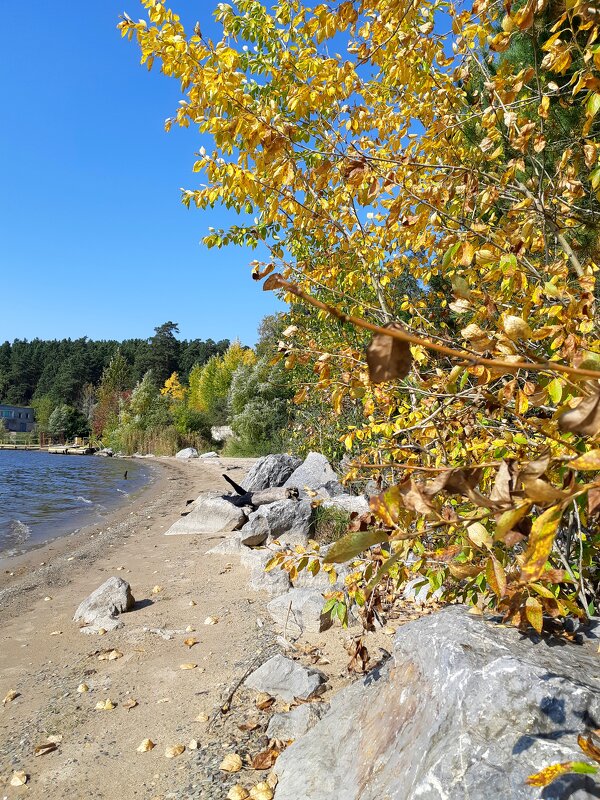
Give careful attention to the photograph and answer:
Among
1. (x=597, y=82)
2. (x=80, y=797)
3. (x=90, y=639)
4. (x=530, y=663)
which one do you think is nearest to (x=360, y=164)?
(x=597, y=82)

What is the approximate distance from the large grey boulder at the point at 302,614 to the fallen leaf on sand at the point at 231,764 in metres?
1.33

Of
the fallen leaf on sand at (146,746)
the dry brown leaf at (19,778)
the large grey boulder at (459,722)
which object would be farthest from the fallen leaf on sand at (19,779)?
the large grey boulder at (459,722)

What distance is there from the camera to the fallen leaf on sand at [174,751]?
293cm

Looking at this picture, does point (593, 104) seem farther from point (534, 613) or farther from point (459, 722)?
point (459, 722)

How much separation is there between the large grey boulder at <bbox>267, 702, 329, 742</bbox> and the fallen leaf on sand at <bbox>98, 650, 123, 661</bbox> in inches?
68.0

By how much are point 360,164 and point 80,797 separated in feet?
10.5

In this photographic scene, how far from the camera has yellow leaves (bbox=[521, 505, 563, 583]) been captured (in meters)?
0.69

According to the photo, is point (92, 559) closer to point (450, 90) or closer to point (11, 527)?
point (11, 527)

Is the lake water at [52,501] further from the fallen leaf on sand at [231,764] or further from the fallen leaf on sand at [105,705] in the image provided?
the fallen leaf on sand at [231,764]

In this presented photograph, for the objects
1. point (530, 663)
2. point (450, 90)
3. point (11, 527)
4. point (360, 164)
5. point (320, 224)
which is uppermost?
point (450, 90)

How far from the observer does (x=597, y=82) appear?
6.08ft

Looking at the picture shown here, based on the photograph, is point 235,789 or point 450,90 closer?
point 235,789

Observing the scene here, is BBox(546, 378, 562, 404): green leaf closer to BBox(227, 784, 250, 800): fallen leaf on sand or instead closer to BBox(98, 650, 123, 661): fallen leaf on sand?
BBox(227, 784, 250, 800): fallen leaf on sand

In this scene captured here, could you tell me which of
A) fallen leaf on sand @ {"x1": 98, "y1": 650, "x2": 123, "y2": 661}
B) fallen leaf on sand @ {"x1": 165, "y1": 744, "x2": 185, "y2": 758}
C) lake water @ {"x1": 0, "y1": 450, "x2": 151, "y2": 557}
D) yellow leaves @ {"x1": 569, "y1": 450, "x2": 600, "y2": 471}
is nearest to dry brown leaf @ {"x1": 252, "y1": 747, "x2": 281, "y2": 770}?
fallen leaf on sand @ {"x1": 165, "y1": 744, "x2": 185, "y2": 758}
